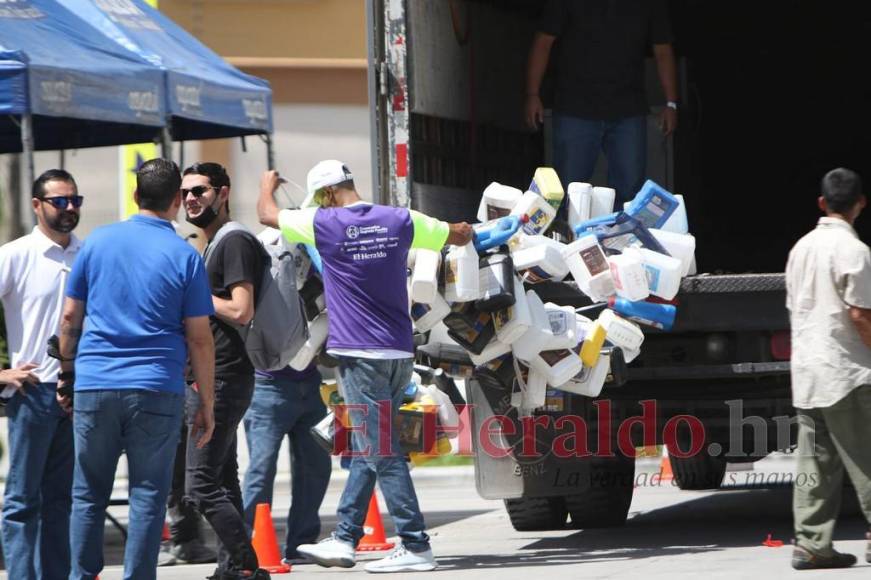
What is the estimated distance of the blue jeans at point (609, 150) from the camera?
31.0 ft

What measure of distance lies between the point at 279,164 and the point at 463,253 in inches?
455

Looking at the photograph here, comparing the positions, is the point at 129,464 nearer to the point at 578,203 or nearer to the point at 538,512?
the point at 578,203

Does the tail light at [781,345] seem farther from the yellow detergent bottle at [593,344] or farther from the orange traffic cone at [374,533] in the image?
the orange traffic cone at [374,533]

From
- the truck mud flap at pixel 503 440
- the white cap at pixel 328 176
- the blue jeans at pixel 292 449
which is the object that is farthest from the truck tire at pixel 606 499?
the white cap at pixel 328 176

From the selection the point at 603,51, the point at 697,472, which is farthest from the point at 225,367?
the point at 697,472

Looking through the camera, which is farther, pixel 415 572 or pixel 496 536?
pixel 496 536

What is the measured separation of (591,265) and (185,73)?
4568 mm

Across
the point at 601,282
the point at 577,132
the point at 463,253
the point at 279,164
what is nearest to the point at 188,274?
the point at 463,253

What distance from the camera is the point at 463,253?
7691 mm

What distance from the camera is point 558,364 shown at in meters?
7.87

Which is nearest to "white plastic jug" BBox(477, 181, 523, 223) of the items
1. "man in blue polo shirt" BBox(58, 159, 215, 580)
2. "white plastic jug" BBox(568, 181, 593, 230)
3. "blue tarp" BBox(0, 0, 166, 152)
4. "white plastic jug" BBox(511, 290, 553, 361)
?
"white plastic jug" BBox(568, 181, 593, 230)

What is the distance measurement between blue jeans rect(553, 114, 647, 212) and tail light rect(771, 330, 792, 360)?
161 centimetres

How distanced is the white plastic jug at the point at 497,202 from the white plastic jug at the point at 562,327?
22.0 inches

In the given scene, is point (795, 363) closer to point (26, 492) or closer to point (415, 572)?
point (415, 572)
